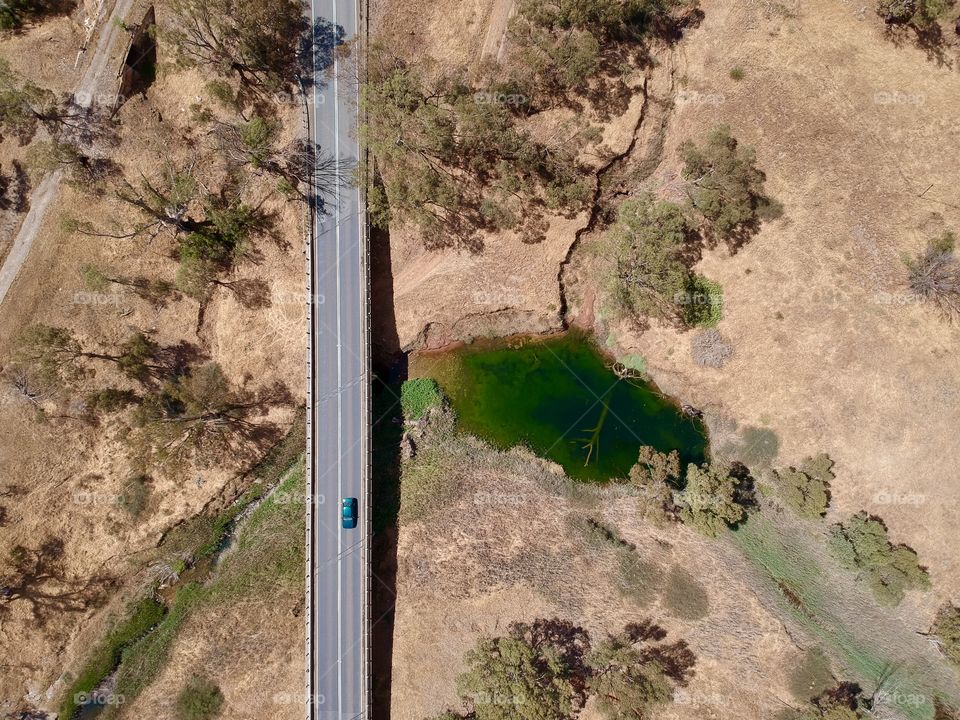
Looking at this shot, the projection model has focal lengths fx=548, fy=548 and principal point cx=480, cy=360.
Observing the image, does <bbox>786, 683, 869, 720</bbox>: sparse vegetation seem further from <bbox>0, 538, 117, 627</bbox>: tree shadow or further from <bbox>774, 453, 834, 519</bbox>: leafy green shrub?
<bbox>0, 538, 117, 627</bbox>: tree shadow

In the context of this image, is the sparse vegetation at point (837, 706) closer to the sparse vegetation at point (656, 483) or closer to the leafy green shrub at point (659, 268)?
the sparse vegetation at point (656, 483)

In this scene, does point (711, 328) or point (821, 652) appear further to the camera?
point (711, 328)

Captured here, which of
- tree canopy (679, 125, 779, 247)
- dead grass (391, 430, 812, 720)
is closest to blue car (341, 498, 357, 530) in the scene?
dead grass (391, 430, 812, 720)

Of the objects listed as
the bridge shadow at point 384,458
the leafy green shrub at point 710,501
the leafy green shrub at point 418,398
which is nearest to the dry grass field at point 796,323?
the bridge shadow at point 384,458

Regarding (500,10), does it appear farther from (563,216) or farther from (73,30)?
(73,30)

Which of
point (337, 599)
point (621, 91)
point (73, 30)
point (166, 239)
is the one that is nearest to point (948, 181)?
point (621, 91)
